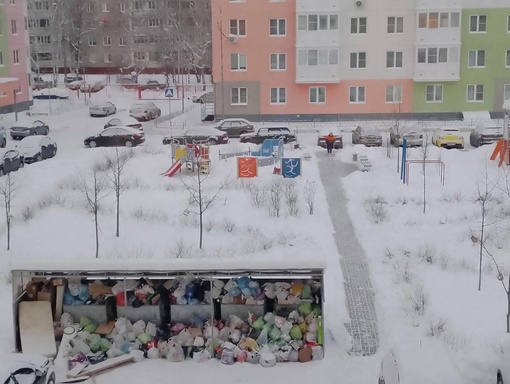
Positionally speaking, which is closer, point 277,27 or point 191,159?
point 191,159

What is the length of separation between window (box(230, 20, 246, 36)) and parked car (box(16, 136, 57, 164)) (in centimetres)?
1531

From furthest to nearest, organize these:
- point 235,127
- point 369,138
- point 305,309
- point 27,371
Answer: point 235,127 → point 369,138 → point 305,309 → point 27,371

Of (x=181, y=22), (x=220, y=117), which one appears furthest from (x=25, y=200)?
(x=181, y=22)

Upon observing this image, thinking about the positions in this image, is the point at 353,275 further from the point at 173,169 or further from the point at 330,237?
the point at 173,169

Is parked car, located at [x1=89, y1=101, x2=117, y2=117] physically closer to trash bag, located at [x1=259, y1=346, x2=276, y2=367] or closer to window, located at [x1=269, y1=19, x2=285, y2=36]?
window, located at [x1=269, y1=19, x2=285, y2=36]

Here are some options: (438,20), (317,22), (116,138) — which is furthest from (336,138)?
(438,20)

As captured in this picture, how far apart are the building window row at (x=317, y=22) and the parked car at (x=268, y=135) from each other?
931 cm

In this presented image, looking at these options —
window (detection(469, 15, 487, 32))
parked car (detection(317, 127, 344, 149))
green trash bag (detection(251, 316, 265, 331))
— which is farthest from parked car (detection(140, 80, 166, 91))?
green trash bag (detection(251, 316, 265, 331))

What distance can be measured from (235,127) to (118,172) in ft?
60.2

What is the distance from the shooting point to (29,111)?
50750 mm

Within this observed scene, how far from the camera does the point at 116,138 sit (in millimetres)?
37688

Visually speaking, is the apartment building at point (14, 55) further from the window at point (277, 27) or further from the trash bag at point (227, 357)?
the trash bag at point (227, 357)

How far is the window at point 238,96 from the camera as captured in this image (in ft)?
151

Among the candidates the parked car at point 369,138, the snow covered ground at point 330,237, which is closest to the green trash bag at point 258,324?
the snow covered ground at point 330,237
